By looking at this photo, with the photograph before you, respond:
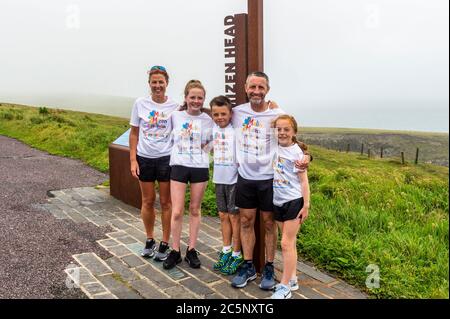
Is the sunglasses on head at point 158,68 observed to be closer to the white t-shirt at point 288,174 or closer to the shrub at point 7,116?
the white t-shirt at point 288,174

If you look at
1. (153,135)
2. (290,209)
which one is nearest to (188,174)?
(153,135)

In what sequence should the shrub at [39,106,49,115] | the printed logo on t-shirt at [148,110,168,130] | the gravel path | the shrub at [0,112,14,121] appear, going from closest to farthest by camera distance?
the gravel path, the printed logo on t-shirt at [148,110,168,130], the shrub at [0,112,14,121], the shrub at [39,106,49,115]

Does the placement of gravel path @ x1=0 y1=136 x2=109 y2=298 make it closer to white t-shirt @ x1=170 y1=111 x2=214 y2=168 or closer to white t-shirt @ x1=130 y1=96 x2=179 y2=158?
white t-shirt @ x1=130 y1=96 x2=179 y2=158

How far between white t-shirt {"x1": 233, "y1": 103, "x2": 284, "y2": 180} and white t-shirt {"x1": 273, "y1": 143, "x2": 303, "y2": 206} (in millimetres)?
125

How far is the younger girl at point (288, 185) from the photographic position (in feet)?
10.1

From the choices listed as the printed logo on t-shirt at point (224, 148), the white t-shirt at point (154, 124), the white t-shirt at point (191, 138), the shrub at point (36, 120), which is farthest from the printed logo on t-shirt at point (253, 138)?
the shrub at point (36, 120)

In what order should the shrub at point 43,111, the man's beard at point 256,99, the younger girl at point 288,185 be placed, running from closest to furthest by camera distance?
the younger girl at point 288,185 → the man's beard at point 256,99 → the shrub at point 43,111

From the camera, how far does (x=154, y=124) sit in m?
3.70

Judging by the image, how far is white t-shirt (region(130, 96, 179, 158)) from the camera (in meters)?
3.70

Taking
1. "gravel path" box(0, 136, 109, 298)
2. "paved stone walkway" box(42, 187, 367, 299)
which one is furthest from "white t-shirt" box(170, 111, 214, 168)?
"gravel path" box(0, 136, 109, 298)

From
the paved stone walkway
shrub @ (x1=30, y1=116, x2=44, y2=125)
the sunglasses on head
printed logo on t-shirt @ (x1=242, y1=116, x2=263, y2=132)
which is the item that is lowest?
the paved stone walkway

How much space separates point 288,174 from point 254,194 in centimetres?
40

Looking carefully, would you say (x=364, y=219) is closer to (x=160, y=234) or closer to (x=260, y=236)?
(x=260, y=236)

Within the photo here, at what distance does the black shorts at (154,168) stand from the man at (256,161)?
787 millimetres
